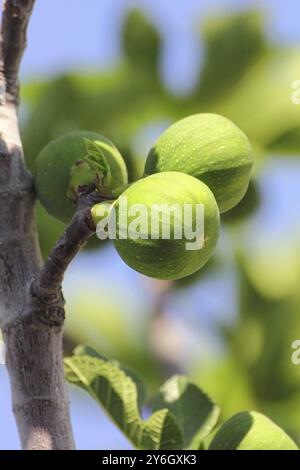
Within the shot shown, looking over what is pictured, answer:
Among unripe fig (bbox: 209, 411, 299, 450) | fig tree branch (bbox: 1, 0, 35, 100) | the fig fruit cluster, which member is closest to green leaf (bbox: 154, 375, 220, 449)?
unripe fig (bbox: 209, 411, 299, 450)

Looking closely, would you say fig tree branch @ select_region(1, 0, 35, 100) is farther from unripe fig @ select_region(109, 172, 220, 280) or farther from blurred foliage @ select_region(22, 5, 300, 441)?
blurred foliage @ select_region(22, 5, 300, 441)

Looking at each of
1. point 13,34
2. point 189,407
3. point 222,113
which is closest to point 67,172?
point 13,34

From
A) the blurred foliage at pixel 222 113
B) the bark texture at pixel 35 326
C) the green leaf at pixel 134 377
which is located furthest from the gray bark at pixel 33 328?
the blurred foliage at pixel 222 113

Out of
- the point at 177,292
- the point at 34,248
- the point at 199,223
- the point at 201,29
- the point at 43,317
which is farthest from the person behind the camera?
the point at 201,29

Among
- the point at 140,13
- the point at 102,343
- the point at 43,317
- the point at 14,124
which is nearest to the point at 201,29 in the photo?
the point at 140,13

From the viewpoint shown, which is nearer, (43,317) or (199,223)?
(199,223)

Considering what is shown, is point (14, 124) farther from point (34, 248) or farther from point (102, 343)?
point (102, 343)

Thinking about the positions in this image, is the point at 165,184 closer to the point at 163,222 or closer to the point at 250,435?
the point at 163,222
